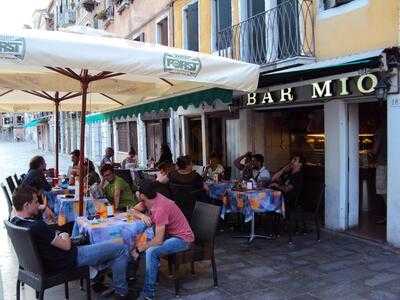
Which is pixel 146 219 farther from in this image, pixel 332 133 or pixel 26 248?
pixel 332 133

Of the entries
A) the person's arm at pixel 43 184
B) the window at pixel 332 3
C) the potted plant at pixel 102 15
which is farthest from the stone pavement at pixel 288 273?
the potted plant at pixel 102 15

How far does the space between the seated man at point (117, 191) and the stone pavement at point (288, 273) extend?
3.75 ft

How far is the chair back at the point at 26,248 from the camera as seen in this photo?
441cm

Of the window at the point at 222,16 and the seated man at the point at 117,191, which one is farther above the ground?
the window at the point at 222,16

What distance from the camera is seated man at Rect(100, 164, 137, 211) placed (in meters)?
7.09

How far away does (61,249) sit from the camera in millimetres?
4668

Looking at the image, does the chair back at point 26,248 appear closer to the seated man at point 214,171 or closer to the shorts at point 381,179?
the seated man at point 214,171

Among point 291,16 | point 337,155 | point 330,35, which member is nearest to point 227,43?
point 291,16

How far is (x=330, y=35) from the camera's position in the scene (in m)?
8.22

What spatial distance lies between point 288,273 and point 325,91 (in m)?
3.23

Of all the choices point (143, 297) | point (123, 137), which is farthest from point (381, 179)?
Result: point (123, 137)

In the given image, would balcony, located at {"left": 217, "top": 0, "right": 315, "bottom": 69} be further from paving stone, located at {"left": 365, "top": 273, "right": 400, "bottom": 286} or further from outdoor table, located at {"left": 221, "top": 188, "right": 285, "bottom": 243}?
paving stone, located at {"left": 365, "top": 273, "right": 400, "bottom": 286}

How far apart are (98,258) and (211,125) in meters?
8.22

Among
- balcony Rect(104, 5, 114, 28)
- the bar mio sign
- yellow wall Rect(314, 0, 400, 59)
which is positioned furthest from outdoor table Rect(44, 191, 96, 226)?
balcony Rect(104, 5, 114, 28)
